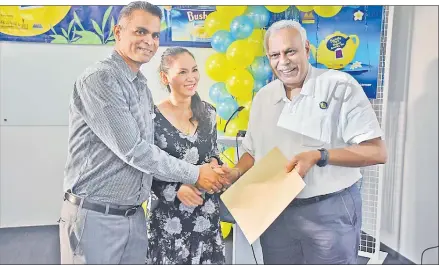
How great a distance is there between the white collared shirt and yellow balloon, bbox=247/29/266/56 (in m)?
0.12

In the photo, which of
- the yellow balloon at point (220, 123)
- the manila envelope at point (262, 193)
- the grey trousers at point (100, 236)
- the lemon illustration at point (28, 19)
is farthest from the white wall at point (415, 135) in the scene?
the lemon illustration at point (28, 19)

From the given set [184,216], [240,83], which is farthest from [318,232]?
[240,83]

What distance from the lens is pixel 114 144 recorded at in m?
1.37

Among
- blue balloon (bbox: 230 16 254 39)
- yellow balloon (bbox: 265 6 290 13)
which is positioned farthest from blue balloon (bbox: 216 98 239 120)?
yellow balloon (bbox: 265 6 290 13)

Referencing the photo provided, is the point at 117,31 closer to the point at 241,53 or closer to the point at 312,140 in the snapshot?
the point at 241,53

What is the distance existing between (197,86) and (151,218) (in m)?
0.49

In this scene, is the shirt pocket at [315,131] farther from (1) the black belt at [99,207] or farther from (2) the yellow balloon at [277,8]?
(1) the black belt at [99,207]

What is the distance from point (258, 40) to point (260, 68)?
10cm

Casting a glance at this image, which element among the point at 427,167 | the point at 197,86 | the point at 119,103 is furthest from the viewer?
the point at 427,167

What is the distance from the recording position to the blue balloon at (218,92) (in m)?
1.48

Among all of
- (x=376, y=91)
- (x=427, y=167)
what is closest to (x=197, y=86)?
(x=376, y=91)

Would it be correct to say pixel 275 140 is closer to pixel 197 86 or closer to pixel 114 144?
pixel 197 86

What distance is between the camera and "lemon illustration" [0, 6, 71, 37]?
1.44 meters

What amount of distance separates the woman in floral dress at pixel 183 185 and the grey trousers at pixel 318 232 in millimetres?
221
